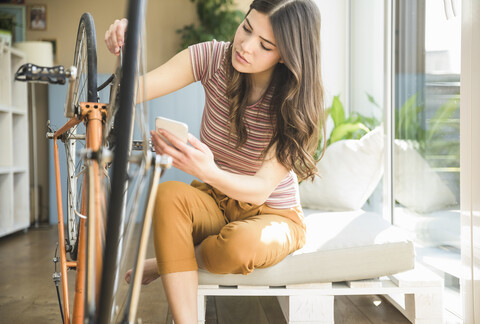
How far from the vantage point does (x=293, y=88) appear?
4.39 feet

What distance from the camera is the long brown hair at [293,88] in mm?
1253

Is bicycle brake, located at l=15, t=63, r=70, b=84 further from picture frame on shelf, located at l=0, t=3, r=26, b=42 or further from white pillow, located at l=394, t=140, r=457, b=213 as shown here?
picture frame on shelf, located at l=0, t=3, r=26, b=42

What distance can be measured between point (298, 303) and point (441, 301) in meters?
0.41

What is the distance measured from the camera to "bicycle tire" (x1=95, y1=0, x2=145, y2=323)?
0.64 m

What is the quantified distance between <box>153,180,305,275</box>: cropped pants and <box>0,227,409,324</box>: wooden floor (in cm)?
39

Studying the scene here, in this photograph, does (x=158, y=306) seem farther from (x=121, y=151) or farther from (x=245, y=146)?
(x=121, y=151)

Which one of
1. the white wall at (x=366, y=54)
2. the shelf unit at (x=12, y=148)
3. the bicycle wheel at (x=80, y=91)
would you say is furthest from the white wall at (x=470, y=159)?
the shelf unit at (x=12, y=148)

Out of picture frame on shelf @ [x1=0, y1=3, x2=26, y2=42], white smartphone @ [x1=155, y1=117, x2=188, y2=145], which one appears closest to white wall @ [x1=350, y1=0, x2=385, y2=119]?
white smartphone @ [x1=155, y1=117, x2=188, y2=145]

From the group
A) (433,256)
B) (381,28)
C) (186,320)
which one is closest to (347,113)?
(381,28)

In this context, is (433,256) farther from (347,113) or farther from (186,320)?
(347,113)

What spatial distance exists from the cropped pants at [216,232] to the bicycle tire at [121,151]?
1.81 ft

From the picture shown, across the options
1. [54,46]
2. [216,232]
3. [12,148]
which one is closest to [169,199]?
[216,232]

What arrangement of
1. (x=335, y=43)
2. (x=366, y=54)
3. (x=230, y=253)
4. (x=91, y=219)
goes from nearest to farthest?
(x=91, y=219) → (x=230, y=253) → (x=366, y=54) → (x=335, y=43)

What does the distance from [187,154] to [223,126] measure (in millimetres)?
544
